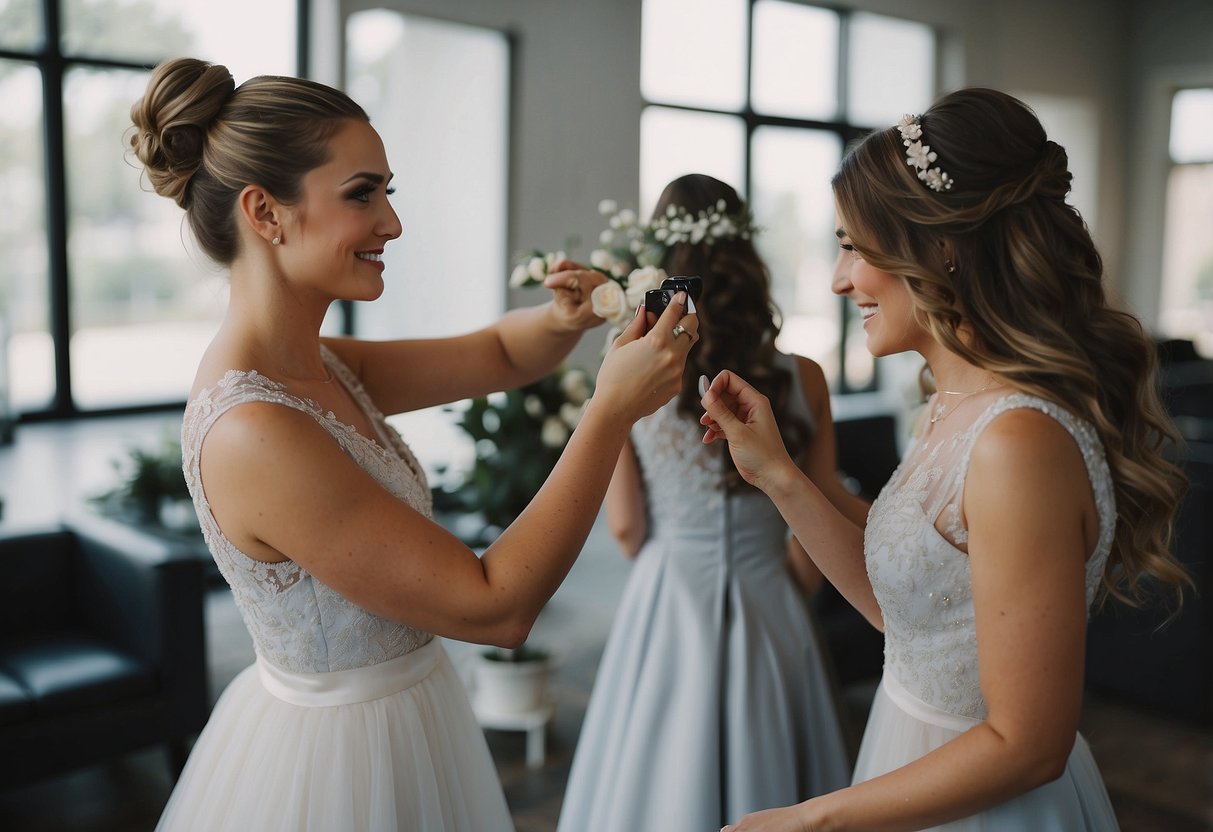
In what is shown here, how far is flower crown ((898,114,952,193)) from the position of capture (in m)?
1.51

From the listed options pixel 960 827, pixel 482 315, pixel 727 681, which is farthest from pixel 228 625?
pixel 960 827

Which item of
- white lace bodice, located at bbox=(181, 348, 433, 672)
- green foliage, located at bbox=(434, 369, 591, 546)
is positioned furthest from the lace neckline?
green foliage, located at bbox=(434, 369, 591, 546)

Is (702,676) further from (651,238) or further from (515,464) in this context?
(515,464)

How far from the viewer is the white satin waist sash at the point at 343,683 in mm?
1703

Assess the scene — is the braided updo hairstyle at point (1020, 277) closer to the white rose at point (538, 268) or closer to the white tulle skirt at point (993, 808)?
the white tulle skirt at point (993, 808)

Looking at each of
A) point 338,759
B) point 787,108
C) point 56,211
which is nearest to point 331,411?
point 338,759

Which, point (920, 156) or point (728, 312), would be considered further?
point (728, 312)

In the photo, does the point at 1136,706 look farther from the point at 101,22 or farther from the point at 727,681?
the point at 101,22

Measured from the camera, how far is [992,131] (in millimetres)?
1525

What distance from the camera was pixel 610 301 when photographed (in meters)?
1.91

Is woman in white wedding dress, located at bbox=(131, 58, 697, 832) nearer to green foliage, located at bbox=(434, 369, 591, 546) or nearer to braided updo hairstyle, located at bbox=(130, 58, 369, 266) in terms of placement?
braided updo hairstyle, located at bbox=(130, 58, 369, 266)

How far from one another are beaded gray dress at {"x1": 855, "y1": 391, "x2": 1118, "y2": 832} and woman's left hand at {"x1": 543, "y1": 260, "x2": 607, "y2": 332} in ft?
2.20

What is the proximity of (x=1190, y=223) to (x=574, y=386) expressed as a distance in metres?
9.31

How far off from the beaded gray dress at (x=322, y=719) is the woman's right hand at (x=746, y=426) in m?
0.49
